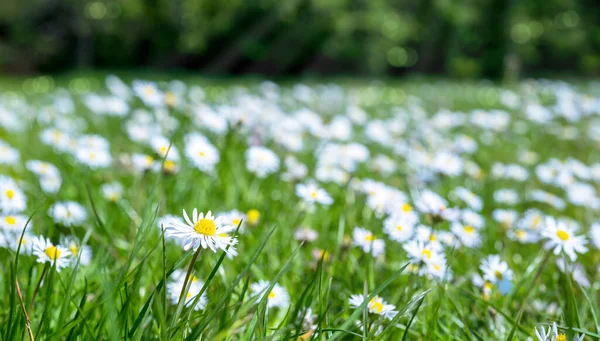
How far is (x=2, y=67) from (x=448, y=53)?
12182 mm

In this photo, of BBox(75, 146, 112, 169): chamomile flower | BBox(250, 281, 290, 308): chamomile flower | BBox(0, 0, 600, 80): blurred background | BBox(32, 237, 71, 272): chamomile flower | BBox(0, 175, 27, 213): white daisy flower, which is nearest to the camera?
BBox(32, 237, 71, 272): chamomile flower

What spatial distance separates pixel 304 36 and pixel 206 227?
12892mm

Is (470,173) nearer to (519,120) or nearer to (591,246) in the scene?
(591,246)

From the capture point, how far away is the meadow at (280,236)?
740 millimetres

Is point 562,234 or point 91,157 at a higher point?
point 91,157

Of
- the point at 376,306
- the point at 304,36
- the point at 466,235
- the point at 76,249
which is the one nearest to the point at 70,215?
the point at 76,249

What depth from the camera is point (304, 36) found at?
13.2 m

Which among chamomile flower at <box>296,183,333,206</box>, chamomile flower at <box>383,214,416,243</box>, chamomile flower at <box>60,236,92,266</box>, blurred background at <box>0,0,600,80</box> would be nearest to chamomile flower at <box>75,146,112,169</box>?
chamomile flower at <box>60,236,92,266</box>

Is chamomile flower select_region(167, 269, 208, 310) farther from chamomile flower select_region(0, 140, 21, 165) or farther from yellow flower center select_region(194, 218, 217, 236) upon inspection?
chamomile flower select_region(0, 140, 21, 165)

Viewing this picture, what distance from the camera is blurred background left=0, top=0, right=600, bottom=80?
42.6ft

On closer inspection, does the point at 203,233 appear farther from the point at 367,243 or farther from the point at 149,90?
the point at 149,90

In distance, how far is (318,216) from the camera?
63.9 inches

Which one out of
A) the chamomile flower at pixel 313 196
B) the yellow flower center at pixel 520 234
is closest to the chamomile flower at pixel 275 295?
the chamomile flower at pixel 313 196

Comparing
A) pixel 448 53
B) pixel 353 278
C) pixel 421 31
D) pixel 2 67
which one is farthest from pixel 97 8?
pixel 353 278
